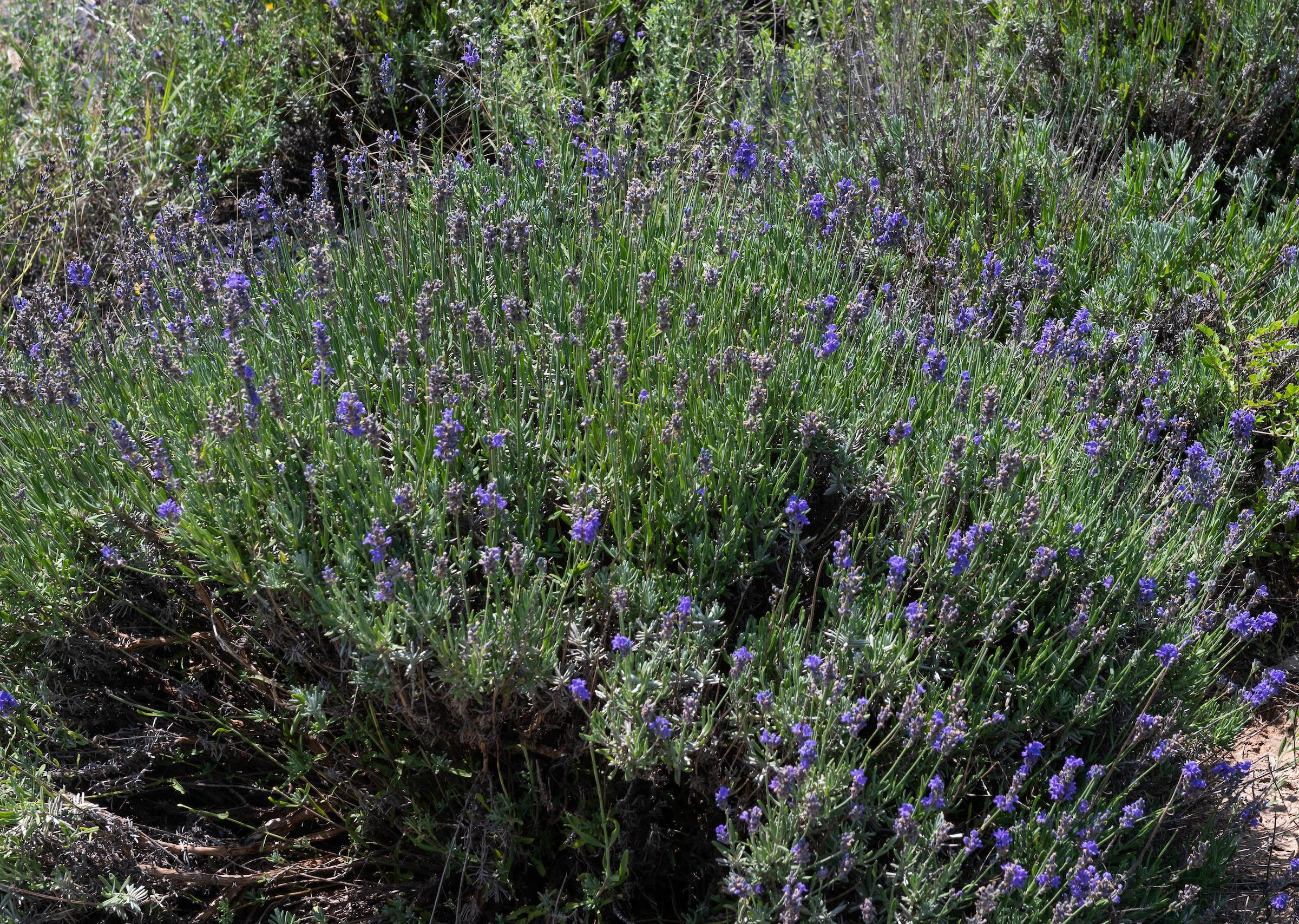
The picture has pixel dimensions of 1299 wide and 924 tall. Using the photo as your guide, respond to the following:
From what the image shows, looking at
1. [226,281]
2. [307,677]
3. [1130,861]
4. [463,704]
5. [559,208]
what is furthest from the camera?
[559,208]

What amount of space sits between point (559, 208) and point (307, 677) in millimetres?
1797

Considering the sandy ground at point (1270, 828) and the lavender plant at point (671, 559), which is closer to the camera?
the lavender plant at point (671, 559)

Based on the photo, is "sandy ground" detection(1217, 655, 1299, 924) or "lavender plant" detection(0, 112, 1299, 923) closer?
"lavender plant" detection(0, 112, 1299, 923)

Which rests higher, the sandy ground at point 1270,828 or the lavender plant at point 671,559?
the lavender plant at point 671,559

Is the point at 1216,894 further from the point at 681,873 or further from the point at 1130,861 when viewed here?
the point at 681,873

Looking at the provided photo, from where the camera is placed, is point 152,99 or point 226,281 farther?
point 152,99

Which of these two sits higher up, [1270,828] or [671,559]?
[671,559]

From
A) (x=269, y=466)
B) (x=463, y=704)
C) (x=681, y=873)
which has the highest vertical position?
(x=269, y=466)

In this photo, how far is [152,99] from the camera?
5.27 metres

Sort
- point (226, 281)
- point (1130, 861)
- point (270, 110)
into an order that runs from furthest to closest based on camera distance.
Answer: point (270, 110), point (226, 281), point (1130, 861)

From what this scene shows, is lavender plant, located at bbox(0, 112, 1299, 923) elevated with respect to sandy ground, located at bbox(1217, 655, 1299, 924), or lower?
elevated

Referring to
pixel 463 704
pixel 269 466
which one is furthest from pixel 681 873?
pixel 269 466

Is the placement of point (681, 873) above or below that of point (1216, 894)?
below

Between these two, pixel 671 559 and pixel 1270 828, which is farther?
pixel 1270 828
